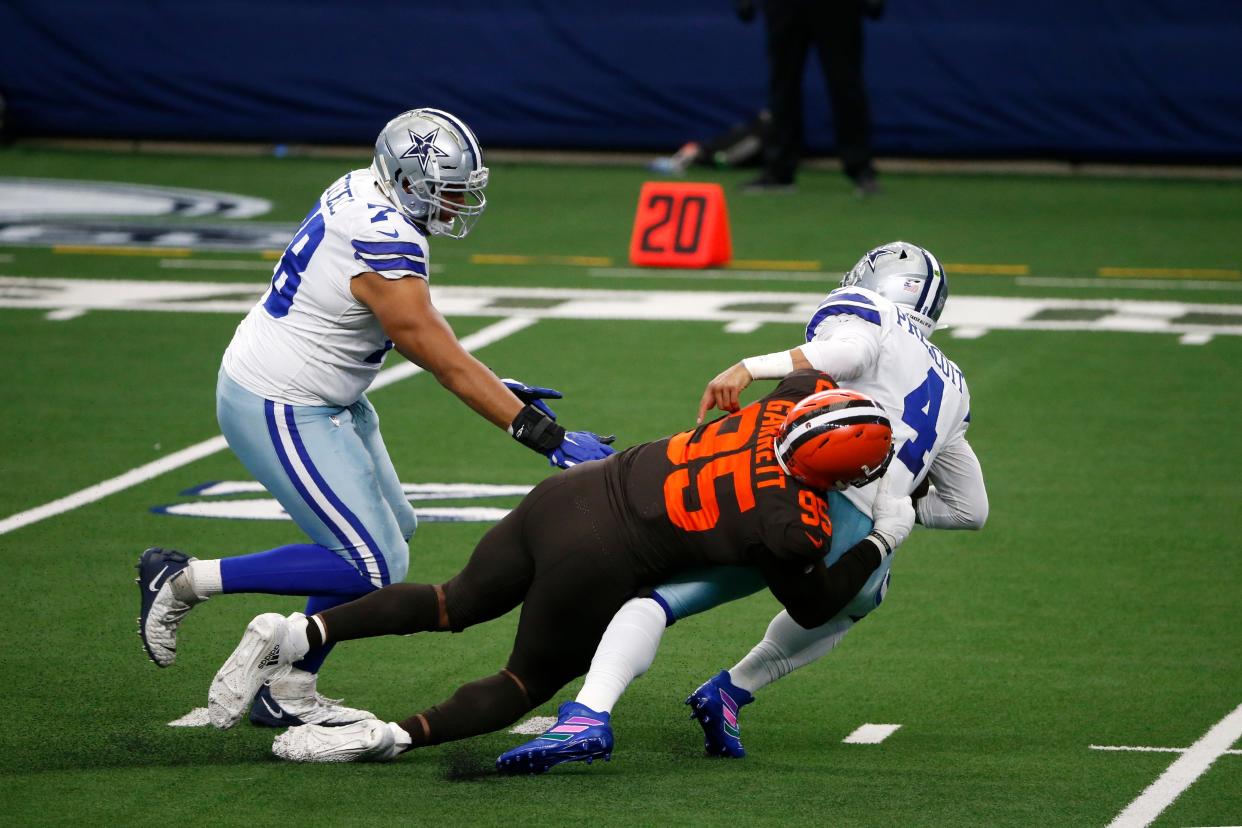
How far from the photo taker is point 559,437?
16.1 feet

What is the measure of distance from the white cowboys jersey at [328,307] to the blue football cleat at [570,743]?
110 cm

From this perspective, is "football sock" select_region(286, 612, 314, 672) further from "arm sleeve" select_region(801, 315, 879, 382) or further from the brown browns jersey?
"arm sleeve" select_region(801, 315, 879, 382)

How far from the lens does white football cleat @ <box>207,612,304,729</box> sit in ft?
15.4

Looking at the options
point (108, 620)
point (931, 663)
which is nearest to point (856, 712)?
point (931, 663)

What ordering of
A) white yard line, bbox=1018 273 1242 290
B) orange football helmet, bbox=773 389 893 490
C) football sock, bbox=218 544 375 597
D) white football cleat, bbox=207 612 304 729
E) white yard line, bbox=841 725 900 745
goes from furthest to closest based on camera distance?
1. white yard line, bbox=1018 273 1242 290
2. white yard line, bbox=841 725 900 745
3. football sock, bbox=218 544 375 597
4. white football cleat, bbox=207 612 304 729
5. orange football helmet, bbox=773 389 893 490

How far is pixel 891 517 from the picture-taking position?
479 centimetres

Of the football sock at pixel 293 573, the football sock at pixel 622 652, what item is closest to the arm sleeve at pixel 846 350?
the football sock at pixel 622 652

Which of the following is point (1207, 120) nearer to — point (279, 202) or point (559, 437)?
point (279, 202)

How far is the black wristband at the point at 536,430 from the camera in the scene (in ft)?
16.1

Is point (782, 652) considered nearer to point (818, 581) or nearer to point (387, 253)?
point (818, 581)

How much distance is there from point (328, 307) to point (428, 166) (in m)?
0.44

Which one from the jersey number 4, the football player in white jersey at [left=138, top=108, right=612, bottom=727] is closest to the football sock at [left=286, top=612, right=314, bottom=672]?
the football player in white jersey at [left=138, top=108, right=612, bottom=727]

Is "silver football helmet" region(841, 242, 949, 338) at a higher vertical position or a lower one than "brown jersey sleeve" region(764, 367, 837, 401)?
higher

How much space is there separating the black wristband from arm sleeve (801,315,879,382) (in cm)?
65
